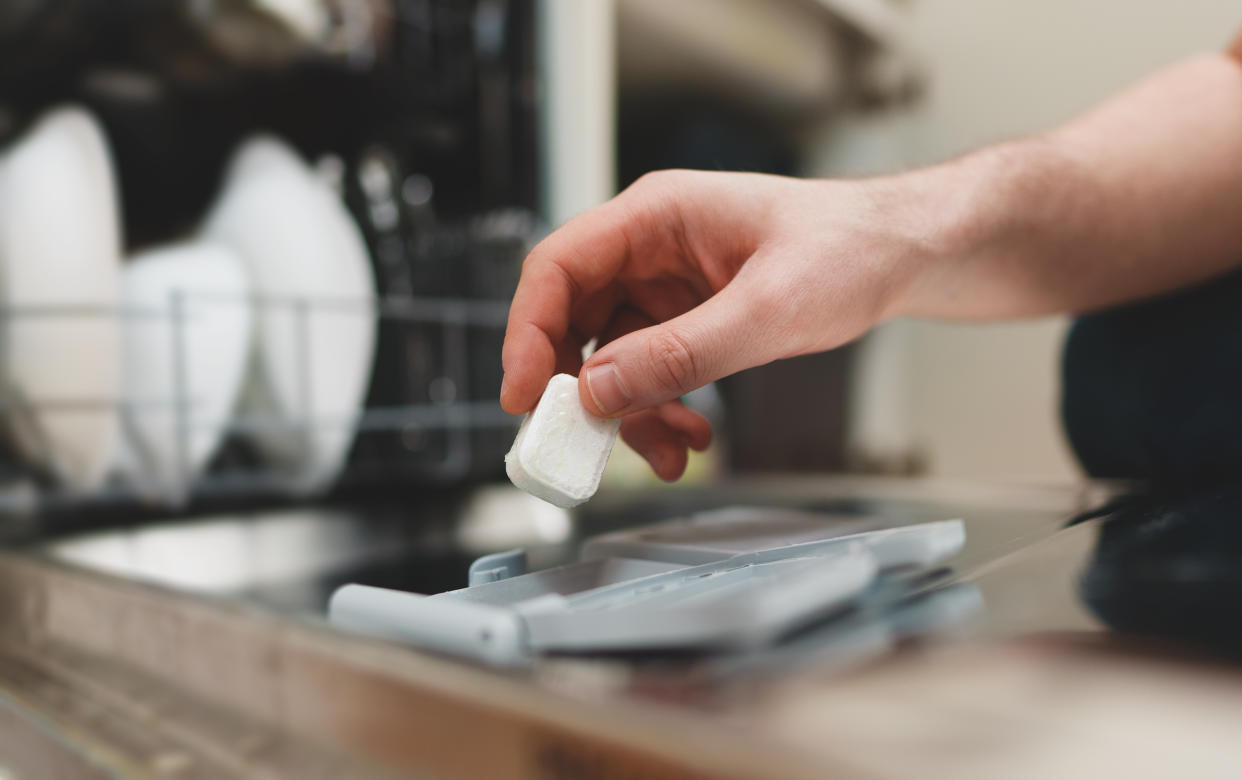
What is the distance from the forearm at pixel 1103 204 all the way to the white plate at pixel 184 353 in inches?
18.7

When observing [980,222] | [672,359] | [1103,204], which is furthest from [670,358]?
[1103,204]

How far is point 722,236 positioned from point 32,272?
452mm

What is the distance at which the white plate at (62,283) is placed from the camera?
0.53 m

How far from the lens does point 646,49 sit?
1.05 meters

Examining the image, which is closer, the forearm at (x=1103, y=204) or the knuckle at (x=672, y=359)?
the knuckle at (x=672, y=359)

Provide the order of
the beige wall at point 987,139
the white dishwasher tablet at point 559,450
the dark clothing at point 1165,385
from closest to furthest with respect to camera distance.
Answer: the white dishwasher tablet at point 559,450 < the dark clothing at point 1165,385 < the beige wall at point 987,139

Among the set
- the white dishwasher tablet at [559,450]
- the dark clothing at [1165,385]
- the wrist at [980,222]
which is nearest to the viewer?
the white dishwasher tablet at [559,450]

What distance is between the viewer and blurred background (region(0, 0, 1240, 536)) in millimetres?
550

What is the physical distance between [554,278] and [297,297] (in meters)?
0.31

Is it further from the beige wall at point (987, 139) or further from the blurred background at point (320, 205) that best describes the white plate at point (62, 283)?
the beige wall at point (987, 139)

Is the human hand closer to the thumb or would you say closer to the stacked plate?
the thumb

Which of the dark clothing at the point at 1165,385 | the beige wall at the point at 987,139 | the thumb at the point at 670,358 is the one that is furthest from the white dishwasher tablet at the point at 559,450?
the beige wall at the point at 987,139

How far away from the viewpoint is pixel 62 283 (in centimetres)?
53

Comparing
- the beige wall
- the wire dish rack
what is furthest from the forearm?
the beige wall
